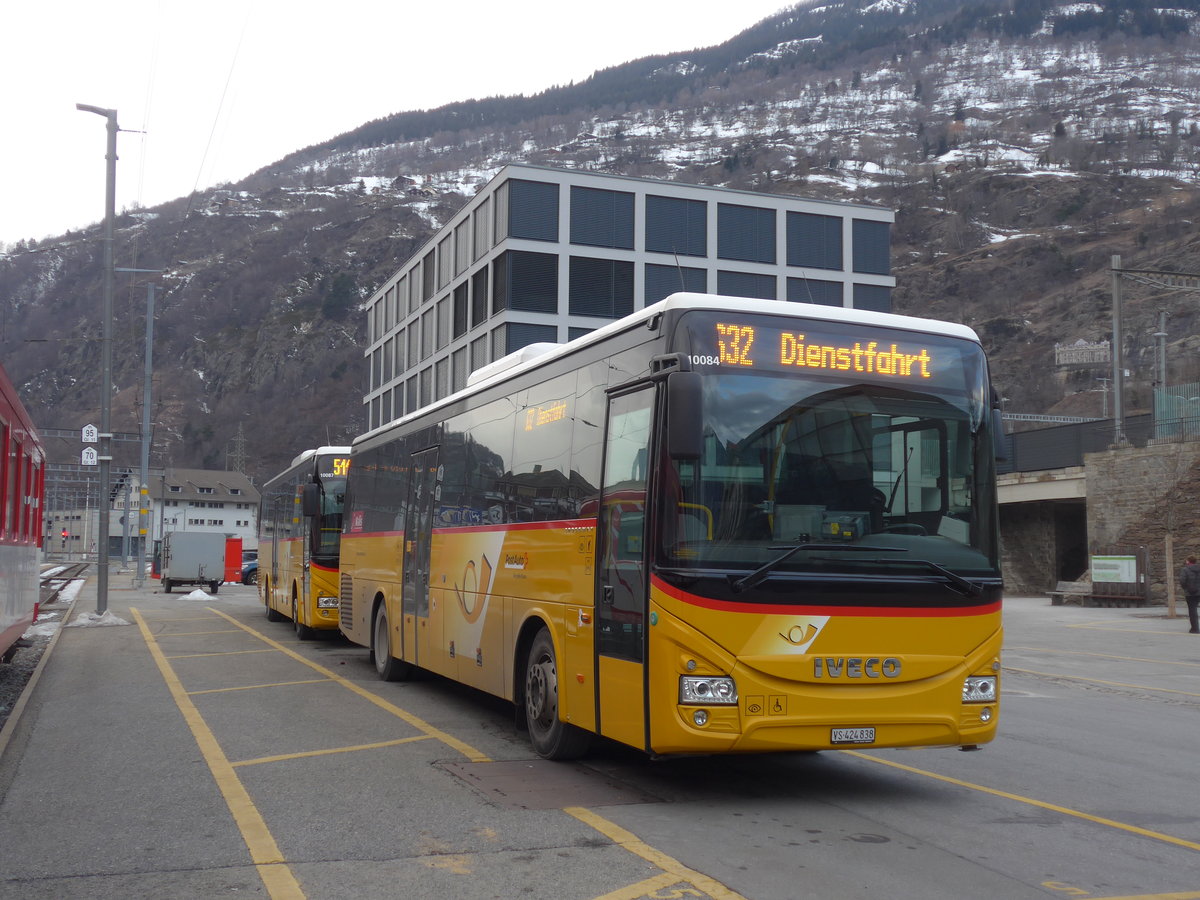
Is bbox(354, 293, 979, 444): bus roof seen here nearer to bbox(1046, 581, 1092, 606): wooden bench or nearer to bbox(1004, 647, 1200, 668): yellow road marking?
bbox(1004, 647, 1200, 668): yellow road marking

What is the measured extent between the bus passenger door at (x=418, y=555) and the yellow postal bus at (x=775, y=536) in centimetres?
394

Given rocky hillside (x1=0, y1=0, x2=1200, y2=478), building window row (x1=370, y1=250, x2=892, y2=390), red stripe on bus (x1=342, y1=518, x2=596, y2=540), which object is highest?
rocky hillside (x1=0, y1=0, x2=1200, y2=478)

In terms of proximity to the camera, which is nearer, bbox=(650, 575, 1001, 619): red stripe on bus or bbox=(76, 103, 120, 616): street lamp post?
bbox=(650, 575, 1001, 619): red stripe on bus

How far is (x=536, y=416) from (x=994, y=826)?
4.42 m

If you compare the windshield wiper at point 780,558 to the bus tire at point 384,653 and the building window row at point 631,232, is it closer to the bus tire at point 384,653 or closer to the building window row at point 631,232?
the bus tire at point 384,653

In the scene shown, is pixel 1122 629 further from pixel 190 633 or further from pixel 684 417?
pixel 684 417

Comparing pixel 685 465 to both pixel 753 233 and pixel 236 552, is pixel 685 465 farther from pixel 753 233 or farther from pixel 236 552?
pixel 753 233

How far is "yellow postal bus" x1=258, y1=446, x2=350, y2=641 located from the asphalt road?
251 inches

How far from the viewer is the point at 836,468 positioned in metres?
7.19

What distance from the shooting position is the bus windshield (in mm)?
6992

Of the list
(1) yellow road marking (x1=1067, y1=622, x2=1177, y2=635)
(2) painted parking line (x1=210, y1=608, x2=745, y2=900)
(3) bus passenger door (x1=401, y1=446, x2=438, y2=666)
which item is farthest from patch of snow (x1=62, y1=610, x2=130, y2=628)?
(1) yellow road marking (x1=1067, y1=622, x2=1177, y2=635)

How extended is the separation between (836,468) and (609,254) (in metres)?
49.6

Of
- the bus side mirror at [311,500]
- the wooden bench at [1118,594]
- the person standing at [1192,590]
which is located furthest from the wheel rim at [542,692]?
the wooden bench at [1118,594]

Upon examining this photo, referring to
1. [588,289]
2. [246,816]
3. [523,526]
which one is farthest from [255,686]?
[588,289]
